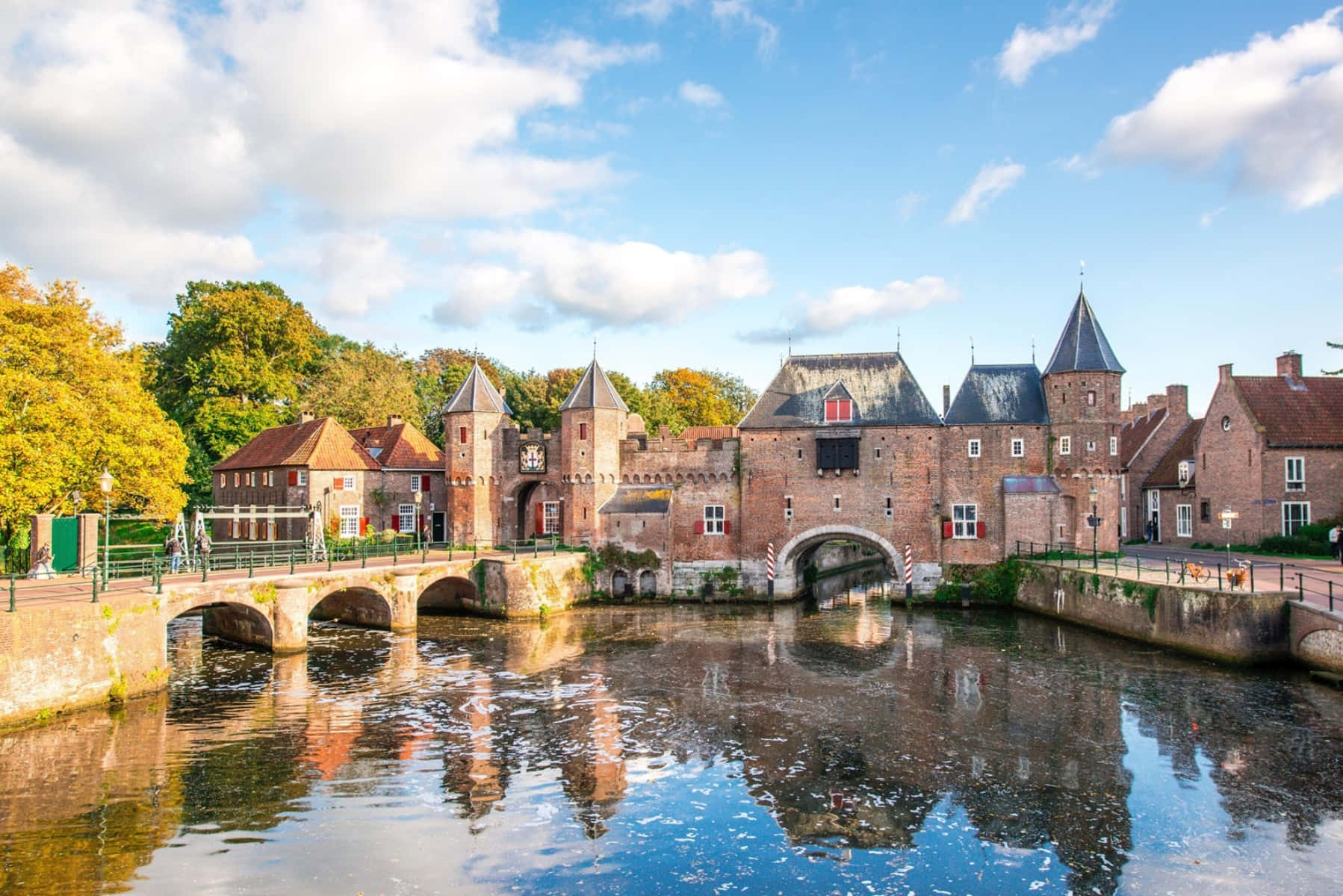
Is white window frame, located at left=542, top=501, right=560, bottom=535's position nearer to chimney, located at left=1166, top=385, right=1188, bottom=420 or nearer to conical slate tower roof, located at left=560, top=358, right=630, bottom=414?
conical slate tower roof, located at left=560, top=358, right=630, bottom=414

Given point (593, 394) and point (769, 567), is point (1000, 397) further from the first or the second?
point (593, 394)

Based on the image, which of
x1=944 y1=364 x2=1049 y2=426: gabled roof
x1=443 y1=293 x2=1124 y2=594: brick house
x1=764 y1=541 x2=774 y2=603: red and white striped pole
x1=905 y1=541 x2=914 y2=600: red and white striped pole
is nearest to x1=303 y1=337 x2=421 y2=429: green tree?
x1=443 y1=293 x2=1124 y2=594: brick house

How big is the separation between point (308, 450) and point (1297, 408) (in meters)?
41.9

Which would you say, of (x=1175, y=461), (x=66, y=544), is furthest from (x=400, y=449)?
(x=1175, y=461)

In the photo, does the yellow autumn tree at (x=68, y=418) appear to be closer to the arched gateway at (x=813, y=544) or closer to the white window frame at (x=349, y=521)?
the white window frame at (x=349, y=521)

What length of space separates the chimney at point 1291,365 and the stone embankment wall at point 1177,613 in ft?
50.0

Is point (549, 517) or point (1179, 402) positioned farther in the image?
point (1179, 402)

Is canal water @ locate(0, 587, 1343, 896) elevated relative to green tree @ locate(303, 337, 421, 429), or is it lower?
lower

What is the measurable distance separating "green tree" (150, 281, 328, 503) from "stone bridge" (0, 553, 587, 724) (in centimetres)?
2219

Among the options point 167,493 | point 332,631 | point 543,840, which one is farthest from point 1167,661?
point 167,493

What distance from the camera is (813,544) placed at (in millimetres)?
35781

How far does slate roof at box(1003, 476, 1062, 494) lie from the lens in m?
32.4

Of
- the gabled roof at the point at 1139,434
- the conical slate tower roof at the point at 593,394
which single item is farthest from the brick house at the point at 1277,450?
the conical slate tower roof at the point at 593,394

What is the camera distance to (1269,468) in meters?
32.2
